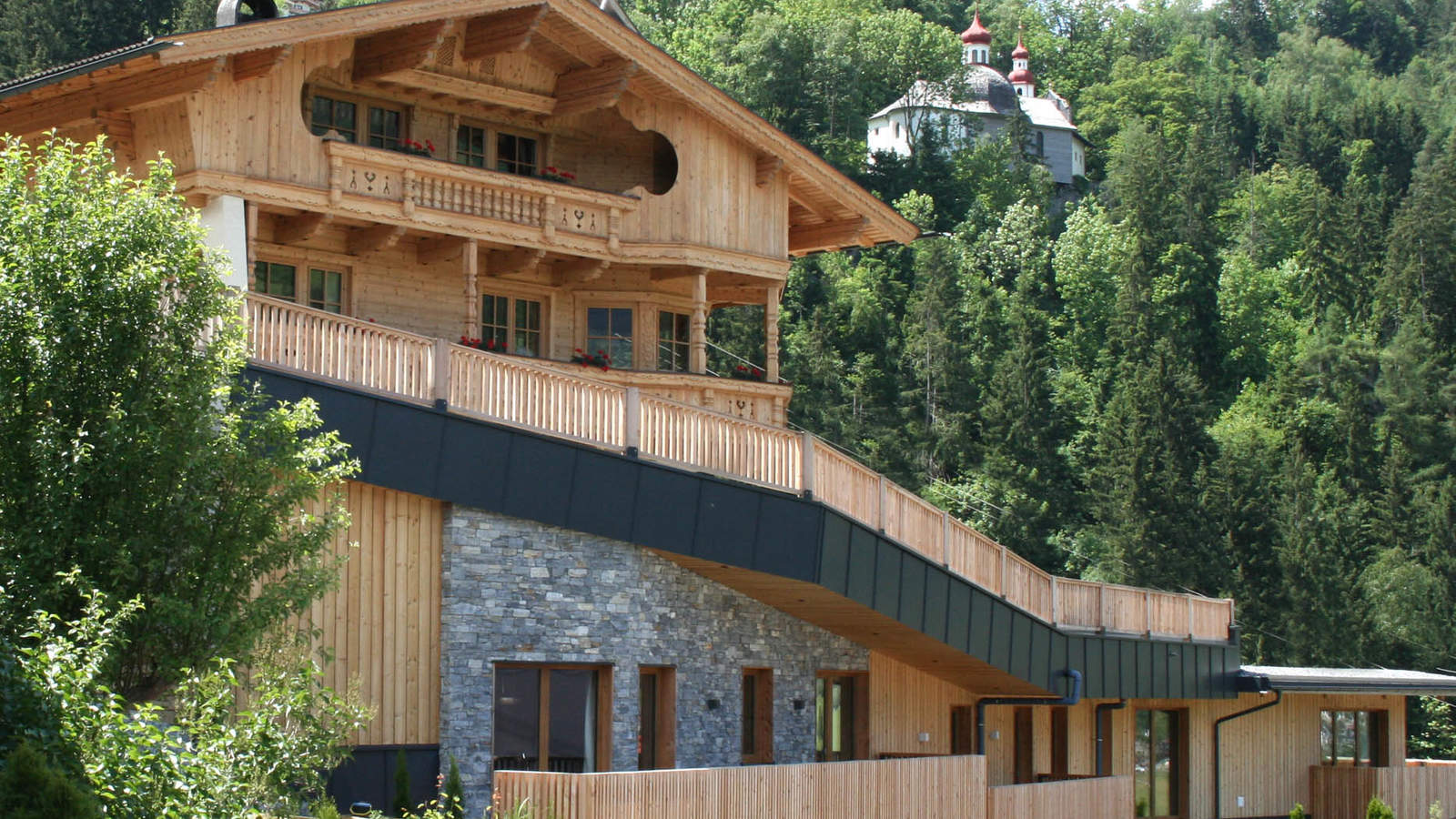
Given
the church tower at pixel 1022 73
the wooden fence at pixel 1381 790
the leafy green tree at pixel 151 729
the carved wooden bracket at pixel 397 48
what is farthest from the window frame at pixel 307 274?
the church tower at pixel 1022 73

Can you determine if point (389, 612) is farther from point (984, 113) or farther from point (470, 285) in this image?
point (984, 113)

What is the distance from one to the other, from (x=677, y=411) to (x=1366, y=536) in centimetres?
7243

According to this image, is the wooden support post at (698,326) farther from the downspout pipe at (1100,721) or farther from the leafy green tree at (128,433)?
the leafy green tree at (128,433)

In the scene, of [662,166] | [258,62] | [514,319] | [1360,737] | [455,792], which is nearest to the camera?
[455,792]

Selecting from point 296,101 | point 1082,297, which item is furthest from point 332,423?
point 1082,297

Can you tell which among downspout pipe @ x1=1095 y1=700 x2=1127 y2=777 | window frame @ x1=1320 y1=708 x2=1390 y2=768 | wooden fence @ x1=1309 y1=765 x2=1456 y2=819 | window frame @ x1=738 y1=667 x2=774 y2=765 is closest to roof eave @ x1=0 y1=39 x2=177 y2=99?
window frame @ x1=738 y1=667 x2=774 y2=765

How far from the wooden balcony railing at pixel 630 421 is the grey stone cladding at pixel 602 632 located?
124 cm

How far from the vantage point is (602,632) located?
21.9 m

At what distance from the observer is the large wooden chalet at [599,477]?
2031cm

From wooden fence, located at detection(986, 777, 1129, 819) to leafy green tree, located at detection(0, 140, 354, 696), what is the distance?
1206 cm

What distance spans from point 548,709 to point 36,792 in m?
10.8

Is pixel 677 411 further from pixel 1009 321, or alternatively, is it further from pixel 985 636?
pixel 1009 321

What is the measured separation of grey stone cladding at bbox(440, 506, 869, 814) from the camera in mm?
20688

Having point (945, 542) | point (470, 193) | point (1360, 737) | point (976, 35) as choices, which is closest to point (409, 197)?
point (470, 193)
